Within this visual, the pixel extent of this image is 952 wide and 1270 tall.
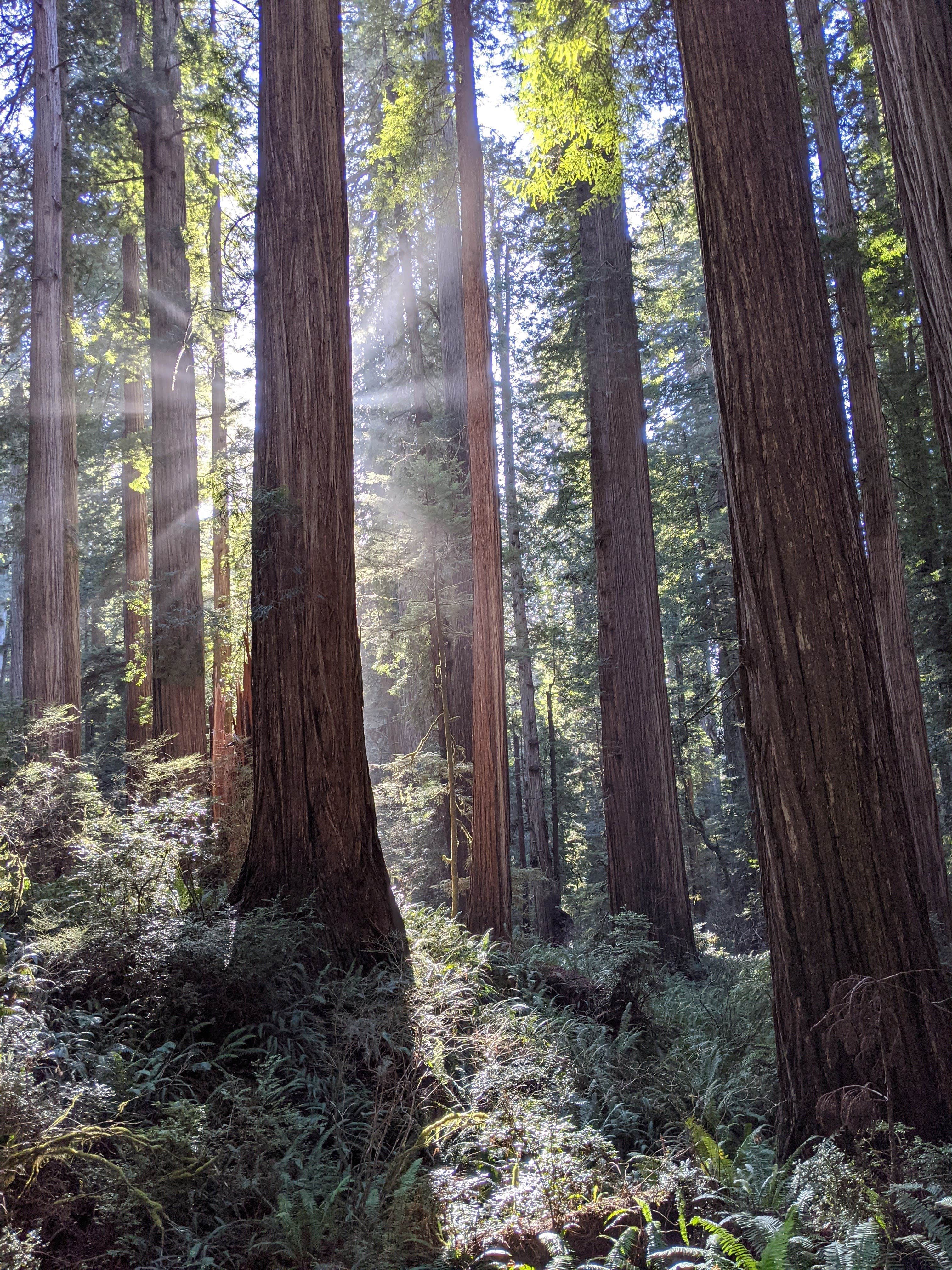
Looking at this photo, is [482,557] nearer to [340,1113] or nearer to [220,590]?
[220,590]

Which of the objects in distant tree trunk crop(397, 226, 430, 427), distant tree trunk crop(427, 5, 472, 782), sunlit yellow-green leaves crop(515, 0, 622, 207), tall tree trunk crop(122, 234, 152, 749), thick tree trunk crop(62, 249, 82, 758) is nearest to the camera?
sunlit yellow-green leaves crop(515, 0, 622, 207)

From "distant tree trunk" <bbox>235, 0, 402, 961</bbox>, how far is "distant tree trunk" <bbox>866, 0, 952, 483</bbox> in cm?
400

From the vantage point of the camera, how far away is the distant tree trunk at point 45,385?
10320 millimetres

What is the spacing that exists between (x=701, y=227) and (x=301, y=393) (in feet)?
10.4

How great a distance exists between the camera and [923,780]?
9.02 m

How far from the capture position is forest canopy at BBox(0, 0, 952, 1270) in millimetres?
3154

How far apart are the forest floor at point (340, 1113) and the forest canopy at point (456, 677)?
3 cm

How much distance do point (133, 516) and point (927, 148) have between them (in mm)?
15540

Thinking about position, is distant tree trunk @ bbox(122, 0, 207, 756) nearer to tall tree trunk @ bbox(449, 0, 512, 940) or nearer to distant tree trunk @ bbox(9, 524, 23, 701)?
tall tree trunk @ bbox(449, 0, 512, 940)

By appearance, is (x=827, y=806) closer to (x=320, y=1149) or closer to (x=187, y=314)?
(x=320, y=1149)

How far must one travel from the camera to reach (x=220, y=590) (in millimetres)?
14141

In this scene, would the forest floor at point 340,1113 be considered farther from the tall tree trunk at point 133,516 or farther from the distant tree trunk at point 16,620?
the distant tree trunk at point 16,620

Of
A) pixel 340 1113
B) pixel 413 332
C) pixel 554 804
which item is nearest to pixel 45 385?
pixel 413 332

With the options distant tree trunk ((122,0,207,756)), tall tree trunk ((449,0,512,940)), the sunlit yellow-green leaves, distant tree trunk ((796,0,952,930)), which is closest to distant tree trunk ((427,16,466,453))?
tall tree trunk ((449,0,512,940))
